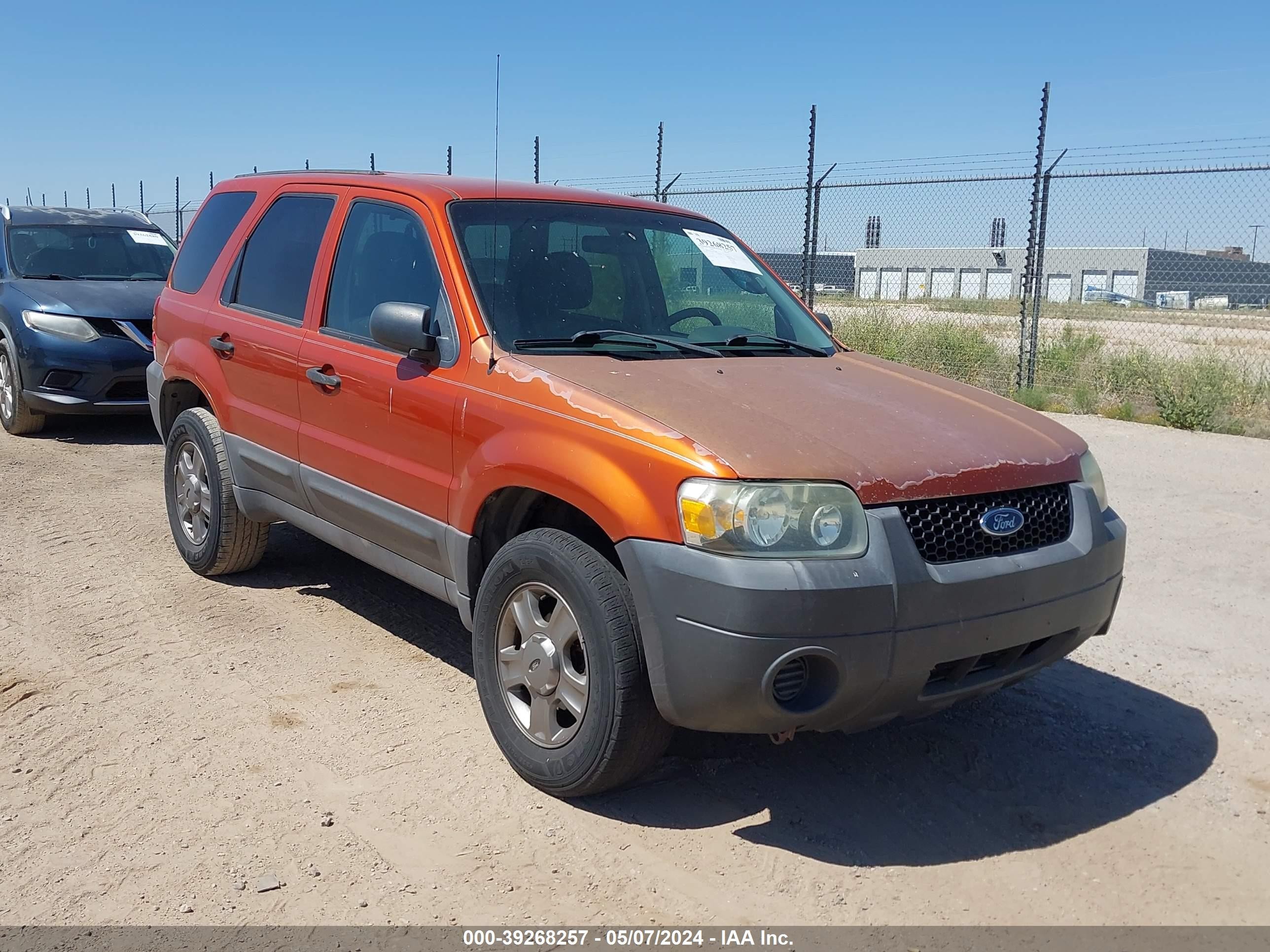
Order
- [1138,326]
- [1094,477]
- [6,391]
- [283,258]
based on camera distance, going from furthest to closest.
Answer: [1138,326] → [6,391] → [283,258] → [1094,477]

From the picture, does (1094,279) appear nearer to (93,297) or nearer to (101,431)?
(101,431)

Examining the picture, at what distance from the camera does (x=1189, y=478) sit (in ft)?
26.7

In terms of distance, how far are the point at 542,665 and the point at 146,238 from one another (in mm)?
8880

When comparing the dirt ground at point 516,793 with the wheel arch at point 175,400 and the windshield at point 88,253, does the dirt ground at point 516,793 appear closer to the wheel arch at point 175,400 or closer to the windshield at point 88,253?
the wheel arch at point 175,400

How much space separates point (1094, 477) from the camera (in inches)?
146

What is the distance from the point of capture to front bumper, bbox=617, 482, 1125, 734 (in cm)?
296

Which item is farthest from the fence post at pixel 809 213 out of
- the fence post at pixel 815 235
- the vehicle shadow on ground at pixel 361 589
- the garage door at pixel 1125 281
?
the garage door at pixel 1125 281

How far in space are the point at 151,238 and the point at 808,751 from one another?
9.12 metres

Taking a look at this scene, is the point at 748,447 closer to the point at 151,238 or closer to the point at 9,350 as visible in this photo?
the point at 9,350

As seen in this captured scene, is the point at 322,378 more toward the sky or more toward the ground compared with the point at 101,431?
more toward the sky

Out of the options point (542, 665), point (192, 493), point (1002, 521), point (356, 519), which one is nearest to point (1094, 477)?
point (1002, 521)

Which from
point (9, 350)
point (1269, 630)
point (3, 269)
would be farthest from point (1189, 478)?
point (3, 269)

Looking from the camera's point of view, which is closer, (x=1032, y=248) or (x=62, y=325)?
(x=62, y=325)

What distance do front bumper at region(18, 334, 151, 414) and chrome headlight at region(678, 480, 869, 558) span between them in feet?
24.1
